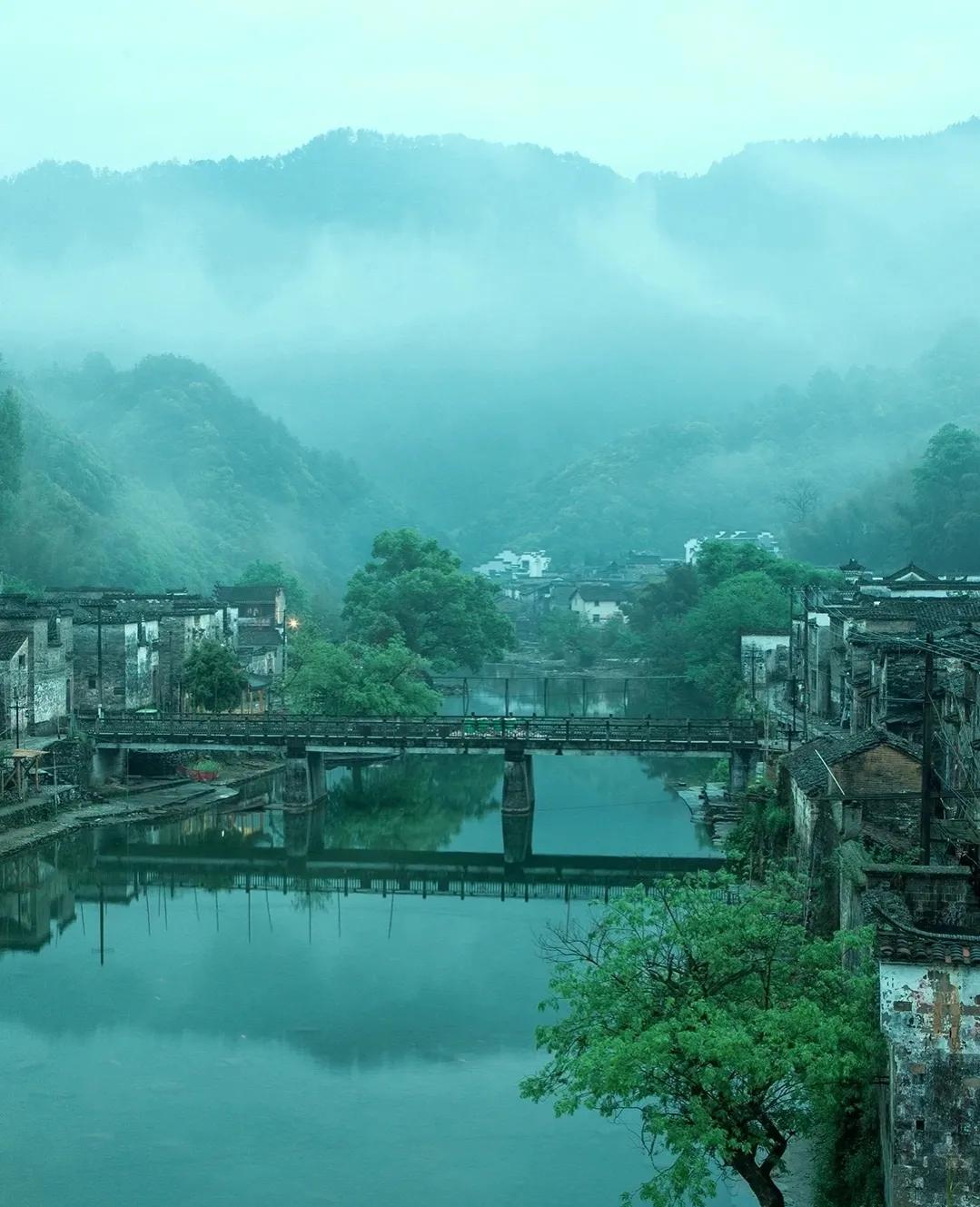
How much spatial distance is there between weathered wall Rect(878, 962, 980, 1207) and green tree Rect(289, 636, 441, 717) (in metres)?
47.3

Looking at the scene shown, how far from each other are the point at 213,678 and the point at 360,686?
7.20m

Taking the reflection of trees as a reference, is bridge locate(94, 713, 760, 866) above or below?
above

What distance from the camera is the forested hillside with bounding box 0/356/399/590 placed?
383ft

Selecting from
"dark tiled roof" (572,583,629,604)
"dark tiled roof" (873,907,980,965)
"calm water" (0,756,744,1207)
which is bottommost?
"calm water" (0,756,744,1207)

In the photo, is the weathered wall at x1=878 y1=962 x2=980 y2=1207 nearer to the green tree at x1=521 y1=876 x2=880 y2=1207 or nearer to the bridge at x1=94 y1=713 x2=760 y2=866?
the green tree at x1=521 y1=876 x2=880 y2=1207

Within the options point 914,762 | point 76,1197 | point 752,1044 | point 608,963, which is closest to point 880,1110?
point 752,1044

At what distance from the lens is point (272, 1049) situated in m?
32.2

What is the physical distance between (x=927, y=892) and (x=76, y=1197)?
581 inches

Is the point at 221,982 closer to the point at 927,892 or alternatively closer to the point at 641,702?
the point at 927,892

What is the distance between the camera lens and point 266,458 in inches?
7037

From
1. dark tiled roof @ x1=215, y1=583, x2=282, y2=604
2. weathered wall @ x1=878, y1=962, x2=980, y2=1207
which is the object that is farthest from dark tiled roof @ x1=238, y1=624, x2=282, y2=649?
weathered wall @ x1=878, y1=962, x2=980, y2=1207

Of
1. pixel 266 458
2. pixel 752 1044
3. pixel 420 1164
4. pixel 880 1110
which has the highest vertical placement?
pixel 266 458

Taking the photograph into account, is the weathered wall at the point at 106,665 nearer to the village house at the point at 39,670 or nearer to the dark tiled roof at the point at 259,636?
the village house at the point at 39,670

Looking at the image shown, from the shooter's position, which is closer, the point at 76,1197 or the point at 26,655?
the point at 76,1197
